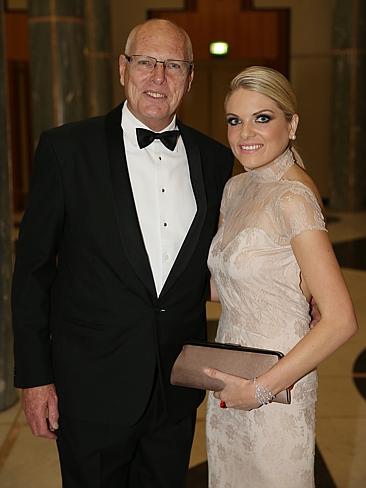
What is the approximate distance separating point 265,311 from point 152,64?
883 millimetres

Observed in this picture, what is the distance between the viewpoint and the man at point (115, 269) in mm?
2182

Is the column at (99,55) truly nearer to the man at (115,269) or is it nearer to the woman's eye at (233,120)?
the man at (115,269)

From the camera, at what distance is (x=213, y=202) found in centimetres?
236

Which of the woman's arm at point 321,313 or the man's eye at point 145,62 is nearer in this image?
the woman's arm at point 321,313

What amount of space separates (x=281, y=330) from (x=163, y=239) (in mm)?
478

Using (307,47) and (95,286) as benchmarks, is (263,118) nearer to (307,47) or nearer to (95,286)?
(95,286)

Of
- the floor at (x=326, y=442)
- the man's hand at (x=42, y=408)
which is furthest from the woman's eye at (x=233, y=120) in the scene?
the floor at (x=326, y=442)

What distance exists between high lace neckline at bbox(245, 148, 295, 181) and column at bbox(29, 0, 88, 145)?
4.45 m

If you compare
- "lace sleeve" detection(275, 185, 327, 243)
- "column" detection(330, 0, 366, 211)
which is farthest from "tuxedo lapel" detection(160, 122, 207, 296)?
"column" detection(330, 0, 366, 211)

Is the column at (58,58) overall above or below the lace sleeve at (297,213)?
above

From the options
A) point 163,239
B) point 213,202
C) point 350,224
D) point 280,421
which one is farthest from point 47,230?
point 350,224

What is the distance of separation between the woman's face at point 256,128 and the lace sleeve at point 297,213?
0.16 m

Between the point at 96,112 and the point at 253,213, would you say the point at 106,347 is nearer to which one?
the point at 253,213

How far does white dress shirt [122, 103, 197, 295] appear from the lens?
224 centimetres
